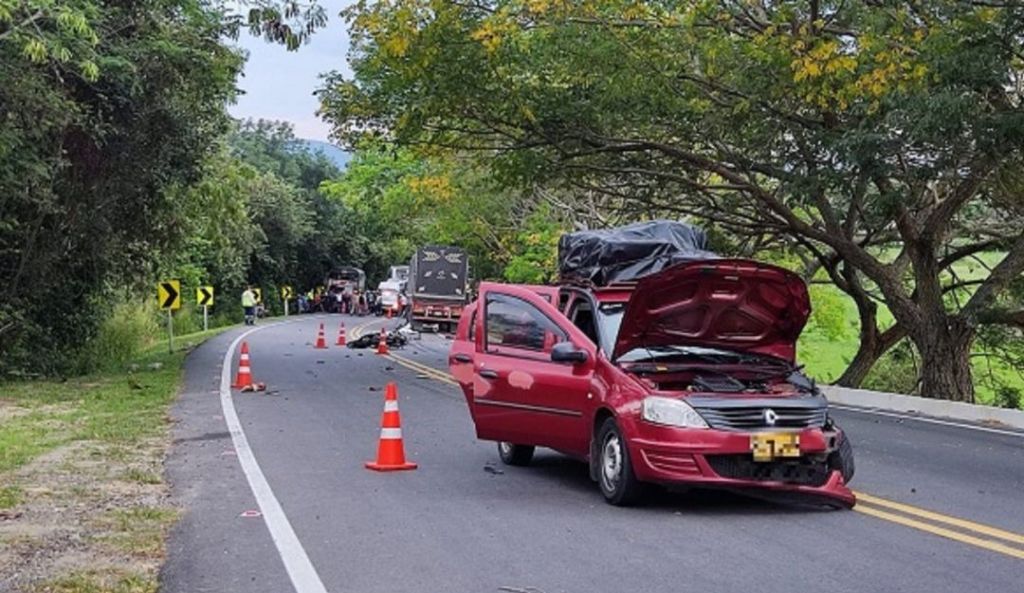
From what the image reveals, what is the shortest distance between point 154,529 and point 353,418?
24.3 feet

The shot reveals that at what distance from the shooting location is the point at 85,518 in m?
→ 9.06

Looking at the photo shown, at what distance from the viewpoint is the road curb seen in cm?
1677

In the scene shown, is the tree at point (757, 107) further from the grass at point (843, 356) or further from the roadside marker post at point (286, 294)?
the roadside marker post at point (286, 294)

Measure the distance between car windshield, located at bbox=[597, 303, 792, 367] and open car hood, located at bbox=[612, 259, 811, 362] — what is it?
51 mm

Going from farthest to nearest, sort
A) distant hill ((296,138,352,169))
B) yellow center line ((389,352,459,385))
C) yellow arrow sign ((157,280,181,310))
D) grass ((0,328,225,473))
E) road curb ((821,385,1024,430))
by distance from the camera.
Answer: distant hill ((296,138,352,169)), yellow arrow sign ((157,280,181,310)), yellow center line ((389,352,459,385)), road curb ((821,385,1024,430)), grass ((0,328,225,473))

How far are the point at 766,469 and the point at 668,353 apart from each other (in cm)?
140

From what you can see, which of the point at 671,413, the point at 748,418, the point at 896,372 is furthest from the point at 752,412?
the point at 896,372

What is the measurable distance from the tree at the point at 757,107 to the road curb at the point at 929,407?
9.33ft

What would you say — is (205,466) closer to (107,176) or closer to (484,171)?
(107,176)

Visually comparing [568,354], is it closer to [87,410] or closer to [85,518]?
[85,518]

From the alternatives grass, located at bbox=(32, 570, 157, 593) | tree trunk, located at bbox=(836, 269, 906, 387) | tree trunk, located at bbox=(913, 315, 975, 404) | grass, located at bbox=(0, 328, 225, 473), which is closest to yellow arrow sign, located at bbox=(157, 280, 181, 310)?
grass, located at bbox=(0, 328, 225, 473)

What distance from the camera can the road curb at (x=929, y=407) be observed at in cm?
1677

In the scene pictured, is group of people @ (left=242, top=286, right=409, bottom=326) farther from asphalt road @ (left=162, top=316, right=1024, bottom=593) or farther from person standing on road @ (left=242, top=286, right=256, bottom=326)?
asphalt road @ (left=162, top=316, right=1024, bottom=593)

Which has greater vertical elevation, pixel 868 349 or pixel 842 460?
pixel 868 349
